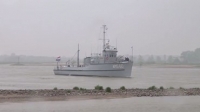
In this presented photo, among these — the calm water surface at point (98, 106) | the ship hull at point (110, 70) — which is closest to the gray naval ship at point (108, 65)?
the ship hull at point (110, 70)

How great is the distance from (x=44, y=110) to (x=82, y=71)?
50583mm

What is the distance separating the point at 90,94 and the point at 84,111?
7298mm

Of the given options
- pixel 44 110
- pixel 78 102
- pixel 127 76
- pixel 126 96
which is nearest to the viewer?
pixel 44 110

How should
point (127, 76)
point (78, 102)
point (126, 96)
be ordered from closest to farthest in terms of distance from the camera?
point (78, 102), point (126, 96), point (127, 76)

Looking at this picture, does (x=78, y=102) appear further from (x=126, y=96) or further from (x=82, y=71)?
(x=82, y=71)

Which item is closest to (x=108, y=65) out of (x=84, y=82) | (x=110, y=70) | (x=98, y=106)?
→ (x=110, y=70)

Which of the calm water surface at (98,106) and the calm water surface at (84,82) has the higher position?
the calm water surface at (84,82)

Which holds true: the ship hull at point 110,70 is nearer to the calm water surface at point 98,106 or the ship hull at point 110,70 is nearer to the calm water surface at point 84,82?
the calm water surface at point 84,82

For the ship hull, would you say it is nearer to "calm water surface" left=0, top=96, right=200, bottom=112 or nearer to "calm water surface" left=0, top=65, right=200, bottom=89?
"calm water surface" left=0, top=65, right=200, bottom=89

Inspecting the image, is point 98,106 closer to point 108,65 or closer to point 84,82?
point 84,82

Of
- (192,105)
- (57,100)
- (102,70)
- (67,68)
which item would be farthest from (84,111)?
(67,68)

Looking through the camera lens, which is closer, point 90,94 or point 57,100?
point 57,100

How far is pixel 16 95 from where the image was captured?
23078mm

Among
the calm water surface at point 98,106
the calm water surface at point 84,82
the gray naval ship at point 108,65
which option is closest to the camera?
the calm water surface at point 98,106
